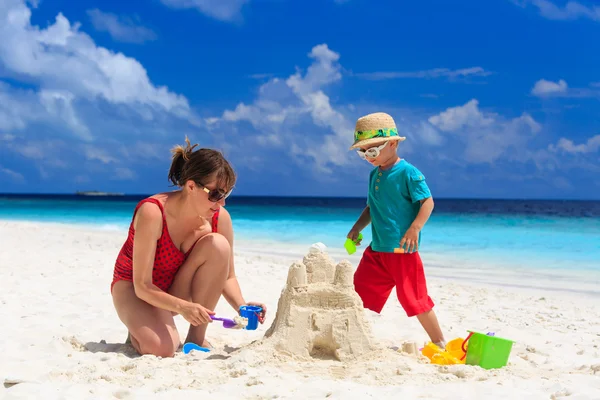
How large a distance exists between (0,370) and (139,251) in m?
0.88

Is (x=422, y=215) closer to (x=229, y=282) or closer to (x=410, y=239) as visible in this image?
(x=410, y=239)

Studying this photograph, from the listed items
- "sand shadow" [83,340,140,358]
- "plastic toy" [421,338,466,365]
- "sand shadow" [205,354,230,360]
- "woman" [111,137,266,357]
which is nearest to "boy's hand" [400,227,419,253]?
"plastic toy" [421,338,466,365]

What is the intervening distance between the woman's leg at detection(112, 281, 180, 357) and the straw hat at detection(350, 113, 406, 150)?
1.56 m

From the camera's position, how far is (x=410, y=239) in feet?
11.3

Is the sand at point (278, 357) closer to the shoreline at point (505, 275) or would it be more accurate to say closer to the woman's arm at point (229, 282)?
the woman's arm at point (229, 282)

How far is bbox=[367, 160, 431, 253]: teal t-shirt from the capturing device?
3.52 metres

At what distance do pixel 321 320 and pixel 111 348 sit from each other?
134 centimetres

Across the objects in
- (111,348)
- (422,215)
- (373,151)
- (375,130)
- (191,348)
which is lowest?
(111,348)

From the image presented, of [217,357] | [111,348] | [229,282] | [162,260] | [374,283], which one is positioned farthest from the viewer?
[374,283]

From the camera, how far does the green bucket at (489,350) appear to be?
2.99 m

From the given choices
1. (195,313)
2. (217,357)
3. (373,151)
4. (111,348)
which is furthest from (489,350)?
(111,348)

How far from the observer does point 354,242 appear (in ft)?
12.6

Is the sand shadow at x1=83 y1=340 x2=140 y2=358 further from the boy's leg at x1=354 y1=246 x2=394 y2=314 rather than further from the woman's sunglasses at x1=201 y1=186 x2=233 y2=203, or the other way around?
the boy's leg at x1=354 y1=246 x2=394 y2=314

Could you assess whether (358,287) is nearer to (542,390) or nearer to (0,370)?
(542,390)
